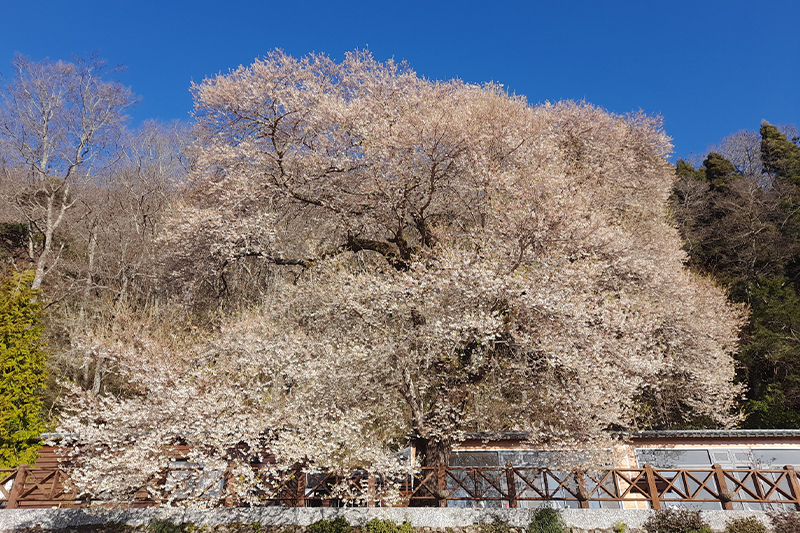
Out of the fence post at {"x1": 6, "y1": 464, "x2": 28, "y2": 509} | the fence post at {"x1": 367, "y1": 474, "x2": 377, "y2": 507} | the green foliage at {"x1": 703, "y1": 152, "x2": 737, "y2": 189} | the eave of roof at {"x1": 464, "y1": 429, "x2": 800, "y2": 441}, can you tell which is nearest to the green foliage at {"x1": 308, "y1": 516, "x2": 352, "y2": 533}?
the fence post at {"x1": 367, "y1": 474, "x2": 377, "y2": 507}

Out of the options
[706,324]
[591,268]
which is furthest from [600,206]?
[591,268]

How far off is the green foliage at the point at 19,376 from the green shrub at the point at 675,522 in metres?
17.4

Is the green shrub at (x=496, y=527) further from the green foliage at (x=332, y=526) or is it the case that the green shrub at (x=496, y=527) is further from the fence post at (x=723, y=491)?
the fence post at (x=723, y=491)

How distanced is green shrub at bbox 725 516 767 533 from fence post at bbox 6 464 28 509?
18.0 metres

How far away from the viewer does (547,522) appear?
1023 cm

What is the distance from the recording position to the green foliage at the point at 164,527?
11.0 meters

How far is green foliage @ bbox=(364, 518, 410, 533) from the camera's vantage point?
34.4 feet

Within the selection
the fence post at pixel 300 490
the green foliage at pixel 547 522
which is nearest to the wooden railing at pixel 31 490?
the fence post at pixel 300 490

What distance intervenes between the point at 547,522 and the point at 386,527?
3694mm

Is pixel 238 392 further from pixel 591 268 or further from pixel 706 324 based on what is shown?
pixel 706 324

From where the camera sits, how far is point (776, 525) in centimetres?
977

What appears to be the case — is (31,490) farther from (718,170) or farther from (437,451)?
(718,170)

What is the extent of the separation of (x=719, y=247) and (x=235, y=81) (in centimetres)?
2957

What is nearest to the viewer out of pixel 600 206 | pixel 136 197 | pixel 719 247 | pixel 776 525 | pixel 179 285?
pixel 776 525
